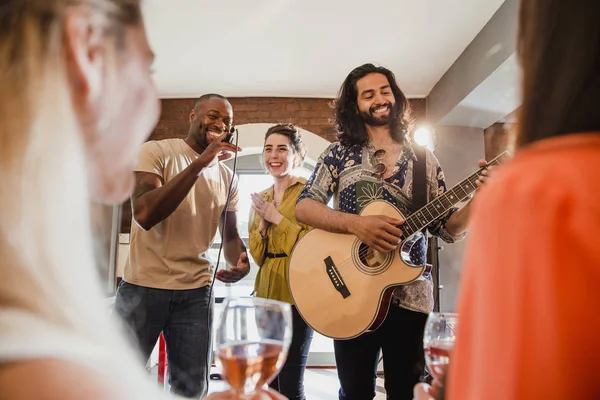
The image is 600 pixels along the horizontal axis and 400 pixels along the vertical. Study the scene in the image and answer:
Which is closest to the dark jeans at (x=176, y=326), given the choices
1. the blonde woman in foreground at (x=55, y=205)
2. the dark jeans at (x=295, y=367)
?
the dark jeans at (x=295, y=367)

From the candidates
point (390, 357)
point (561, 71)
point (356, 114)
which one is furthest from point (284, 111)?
point (561, 71)

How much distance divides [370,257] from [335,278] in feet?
0.45

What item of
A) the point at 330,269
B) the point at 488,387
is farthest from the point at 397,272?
the point at 488,387

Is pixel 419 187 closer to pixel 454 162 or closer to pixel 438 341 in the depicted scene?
pixel 438 341

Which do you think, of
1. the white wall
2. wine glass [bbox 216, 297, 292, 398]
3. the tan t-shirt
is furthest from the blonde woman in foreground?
the white wall

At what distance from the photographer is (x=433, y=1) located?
105 inches

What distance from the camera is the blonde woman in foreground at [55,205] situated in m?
0.24

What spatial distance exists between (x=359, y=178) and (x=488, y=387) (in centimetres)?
117

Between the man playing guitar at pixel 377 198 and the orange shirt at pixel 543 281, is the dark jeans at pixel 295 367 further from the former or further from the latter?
the orange shirt at pixel 543 281

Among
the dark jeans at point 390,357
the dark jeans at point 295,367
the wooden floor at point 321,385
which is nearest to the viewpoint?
the dark jeans at point 390,357

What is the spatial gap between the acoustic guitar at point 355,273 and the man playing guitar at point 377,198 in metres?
0.03

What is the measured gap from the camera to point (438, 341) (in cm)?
69

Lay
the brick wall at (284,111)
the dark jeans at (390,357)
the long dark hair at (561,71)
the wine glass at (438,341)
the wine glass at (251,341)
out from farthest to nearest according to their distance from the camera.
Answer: the brick wall at (284,111), the dark jeans at (390,357), the wine glass at (438,341), the wine glass at (251,341), the long dark hair at (561,71)

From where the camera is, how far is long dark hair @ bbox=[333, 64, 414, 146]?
1563 millimetres
